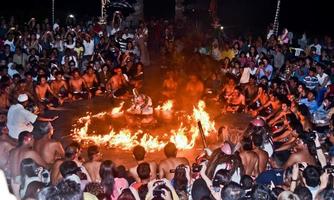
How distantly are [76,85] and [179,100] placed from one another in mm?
3614

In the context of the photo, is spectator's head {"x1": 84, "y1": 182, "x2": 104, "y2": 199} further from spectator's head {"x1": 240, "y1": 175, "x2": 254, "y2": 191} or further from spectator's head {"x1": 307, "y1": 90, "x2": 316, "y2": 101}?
Result: spectator's head {"x1": 307, "y1": 90, "x2": 316, "y2": 101}

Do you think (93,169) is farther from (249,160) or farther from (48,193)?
(249,160)

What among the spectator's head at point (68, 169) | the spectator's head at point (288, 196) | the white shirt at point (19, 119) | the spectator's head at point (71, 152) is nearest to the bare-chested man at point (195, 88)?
the white shirt at point (19, 119)

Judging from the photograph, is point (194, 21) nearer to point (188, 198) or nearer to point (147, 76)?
→ point (147, 76)

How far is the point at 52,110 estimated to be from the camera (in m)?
16.1

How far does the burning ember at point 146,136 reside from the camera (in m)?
13.4

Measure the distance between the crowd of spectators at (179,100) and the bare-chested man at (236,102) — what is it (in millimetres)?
35

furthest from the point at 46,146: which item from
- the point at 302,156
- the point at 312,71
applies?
the point at 312,71

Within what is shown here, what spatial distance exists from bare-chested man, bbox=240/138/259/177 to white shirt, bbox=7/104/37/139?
548 centimetres

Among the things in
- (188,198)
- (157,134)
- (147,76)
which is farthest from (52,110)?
(188,198)

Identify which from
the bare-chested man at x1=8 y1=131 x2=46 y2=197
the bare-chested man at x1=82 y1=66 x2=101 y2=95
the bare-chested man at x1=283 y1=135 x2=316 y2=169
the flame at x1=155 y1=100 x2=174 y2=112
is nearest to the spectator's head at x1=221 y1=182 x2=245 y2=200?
the bare-chested man at x1=283 y1=135 x2=316 y2=169

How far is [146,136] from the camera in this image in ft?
45.6

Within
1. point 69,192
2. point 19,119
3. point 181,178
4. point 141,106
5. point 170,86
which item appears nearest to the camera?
point 69,192

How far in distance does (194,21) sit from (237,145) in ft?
63.6
